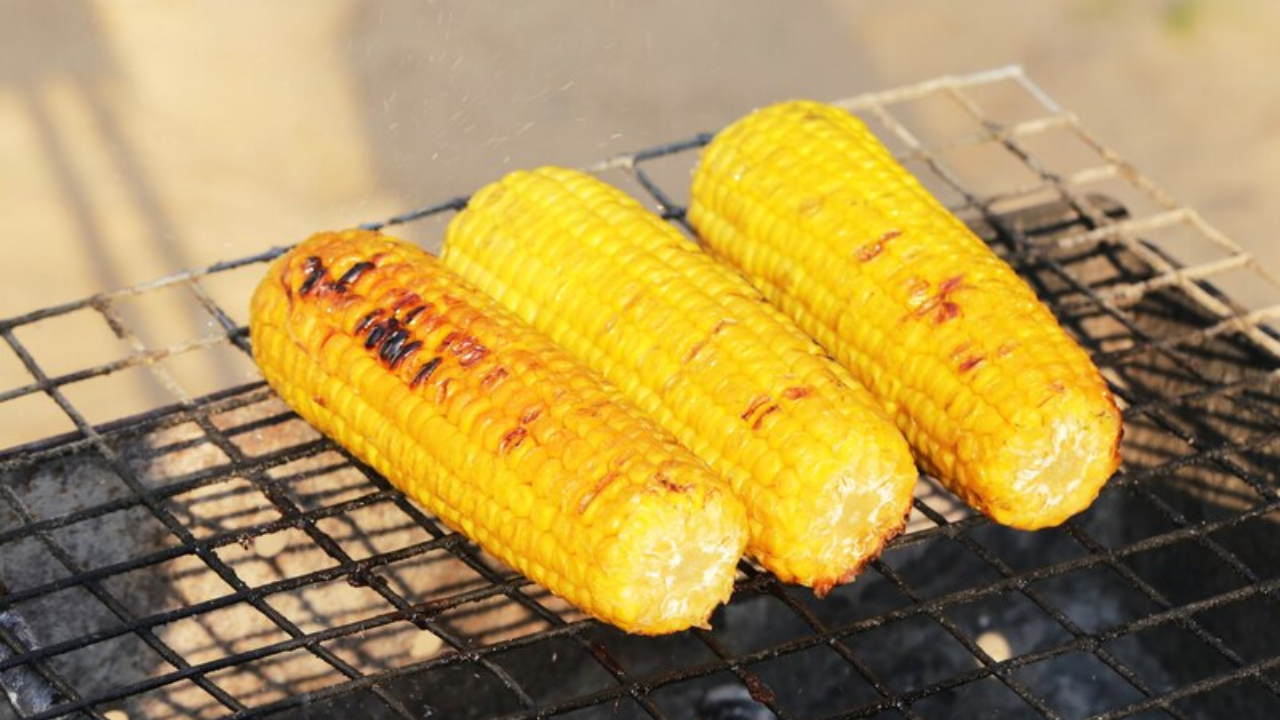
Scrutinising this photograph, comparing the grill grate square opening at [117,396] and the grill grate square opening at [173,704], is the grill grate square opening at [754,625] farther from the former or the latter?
the grill grate square opening at [117,396]

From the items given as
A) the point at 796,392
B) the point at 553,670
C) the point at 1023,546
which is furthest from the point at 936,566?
the point at 796,392

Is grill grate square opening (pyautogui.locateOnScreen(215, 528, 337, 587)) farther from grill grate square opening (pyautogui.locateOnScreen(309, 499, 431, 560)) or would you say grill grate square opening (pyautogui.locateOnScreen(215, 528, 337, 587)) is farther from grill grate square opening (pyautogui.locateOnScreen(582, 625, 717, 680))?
grill grate square opening (pyautogui.locateOnScreen(582, 625, 717, 680))

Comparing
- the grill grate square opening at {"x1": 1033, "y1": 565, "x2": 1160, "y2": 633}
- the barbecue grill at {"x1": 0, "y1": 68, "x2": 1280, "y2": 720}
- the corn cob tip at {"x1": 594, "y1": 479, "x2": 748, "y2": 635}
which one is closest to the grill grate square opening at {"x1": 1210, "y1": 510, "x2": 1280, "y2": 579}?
the barbecue grill at {"x1": 0, "y1": 68, "x2": 1280, "y2": 720}

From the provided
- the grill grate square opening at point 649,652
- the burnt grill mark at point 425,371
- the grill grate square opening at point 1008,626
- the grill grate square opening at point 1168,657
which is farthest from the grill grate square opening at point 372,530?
the grill grate square opening at point 1168,657

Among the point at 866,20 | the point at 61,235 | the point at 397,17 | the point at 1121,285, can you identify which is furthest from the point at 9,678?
the point at 866,20

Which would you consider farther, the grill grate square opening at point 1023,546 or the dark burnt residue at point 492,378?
the grill grate square opening at point 1023,546

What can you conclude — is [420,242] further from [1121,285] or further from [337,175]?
[1121,285]
